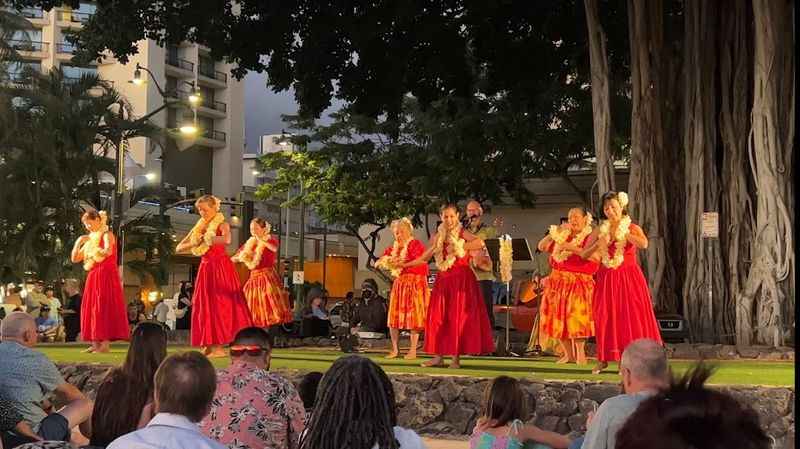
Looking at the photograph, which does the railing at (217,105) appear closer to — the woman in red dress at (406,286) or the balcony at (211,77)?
the balcony at (211,77)

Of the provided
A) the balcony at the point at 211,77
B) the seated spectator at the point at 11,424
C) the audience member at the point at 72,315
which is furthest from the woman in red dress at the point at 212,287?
the balcony at the point at 211,77

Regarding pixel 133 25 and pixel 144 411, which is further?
pixel 133 25

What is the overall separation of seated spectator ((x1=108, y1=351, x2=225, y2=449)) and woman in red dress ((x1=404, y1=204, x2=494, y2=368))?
729 cm

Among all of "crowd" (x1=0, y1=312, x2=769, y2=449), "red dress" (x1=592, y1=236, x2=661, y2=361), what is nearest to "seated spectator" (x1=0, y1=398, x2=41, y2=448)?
"crowd" (x1=0, y1=312, x2=769, y2=449)

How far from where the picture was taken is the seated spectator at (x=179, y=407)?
333cm

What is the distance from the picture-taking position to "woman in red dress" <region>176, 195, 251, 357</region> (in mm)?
11805

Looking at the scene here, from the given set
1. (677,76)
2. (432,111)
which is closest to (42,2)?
(677,76)

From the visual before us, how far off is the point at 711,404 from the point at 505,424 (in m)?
2.93

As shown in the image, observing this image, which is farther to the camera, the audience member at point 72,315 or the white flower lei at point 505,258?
the audience member at point 72,315

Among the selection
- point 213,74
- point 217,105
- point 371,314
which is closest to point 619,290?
point 371,314

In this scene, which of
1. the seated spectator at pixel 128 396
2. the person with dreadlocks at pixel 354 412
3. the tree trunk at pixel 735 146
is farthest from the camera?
the tree trunk at pixel 735 146

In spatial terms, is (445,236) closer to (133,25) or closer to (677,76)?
(677,76)

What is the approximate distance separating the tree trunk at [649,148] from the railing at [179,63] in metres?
34.4

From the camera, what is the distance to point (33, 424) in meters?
5.08
